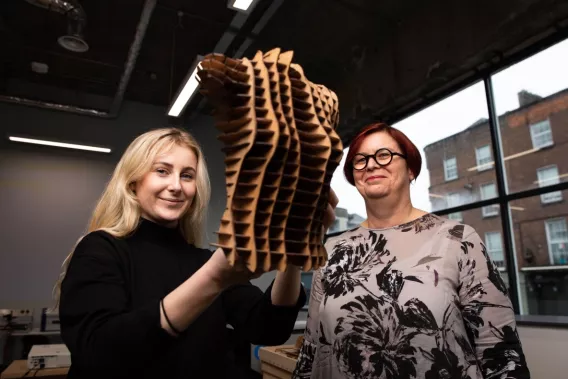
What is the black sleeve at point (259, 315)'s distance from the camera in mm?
922

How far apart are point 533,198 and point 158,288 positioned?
3410mm

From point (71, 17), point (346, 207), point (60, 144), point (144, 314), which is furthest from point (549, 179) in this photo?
point (60, 144)

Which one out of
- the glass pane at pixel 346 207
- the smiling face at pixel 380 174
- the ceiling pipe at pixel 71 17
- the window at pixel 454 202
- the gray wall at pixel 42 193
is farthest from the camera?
the gray wall at pixel 42 193

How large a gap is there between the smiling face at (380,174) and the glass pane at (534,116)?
2.32 metres

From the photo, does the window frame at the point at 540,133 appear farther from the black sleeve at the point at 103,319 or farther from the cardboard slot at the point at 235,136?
the black sleeve at the point at 103,319

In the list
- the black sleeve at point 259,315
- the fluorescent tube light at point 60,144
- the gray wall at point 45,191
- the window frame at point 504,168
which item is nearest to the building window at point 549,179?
the window frame at point 504,168

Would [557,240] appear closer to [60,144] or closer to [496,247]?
[496,247]

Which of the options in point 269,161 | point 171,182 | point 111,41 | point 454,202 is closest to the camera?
point 269,161

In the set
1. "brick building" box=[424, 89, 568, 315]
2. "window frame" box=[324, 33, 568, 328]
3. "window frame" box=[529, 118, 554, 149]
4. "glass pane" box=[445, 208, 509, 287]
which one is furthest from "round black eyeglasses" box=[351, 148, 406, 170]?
"window frame" box=[529, 118, 554, 149]

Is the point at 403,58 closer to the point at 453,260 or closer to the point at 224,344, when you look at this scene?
the point at 453,260

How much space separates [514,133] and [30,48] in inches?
208

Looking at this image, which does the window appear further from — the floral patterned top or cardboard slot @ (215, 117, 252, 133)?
cardboard slot @ (215, 117, 252, 133)

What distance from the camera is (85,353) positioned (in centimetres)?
70

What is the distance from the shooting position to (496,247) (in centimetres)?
349
